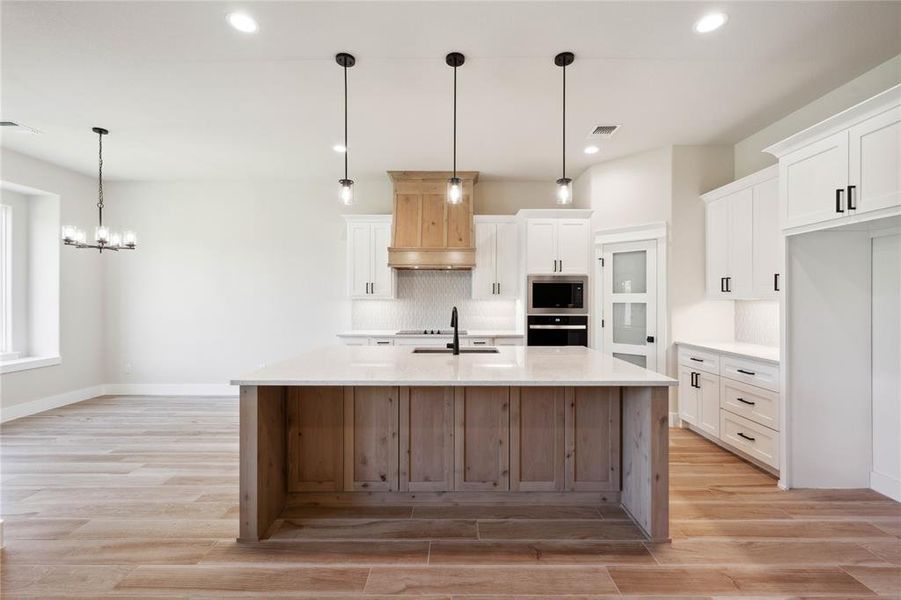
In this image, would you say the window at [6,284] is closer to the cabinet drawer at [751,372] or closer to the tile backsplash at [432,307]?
the tile backsplash at [432,307]

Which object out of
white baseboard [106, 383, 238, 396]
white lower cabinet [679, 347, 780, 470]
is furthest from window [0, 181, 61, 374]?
white lower cabinet [679, 347, 780, 470]

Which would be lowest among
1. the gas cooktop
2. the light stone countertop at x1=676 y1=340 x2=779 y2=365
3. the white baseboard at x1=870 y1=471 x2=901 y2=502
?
the white baseboard at x1=870 y1=471 x2=901 y2=502

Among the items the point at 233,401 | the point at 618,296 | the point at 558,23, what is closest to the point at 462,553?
the point at 558,23

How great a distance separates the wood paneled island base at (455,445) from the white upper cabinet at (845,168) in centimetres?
174

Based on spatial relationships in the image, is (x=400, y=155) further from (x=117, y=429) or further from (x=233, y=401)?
(x=117, y=429)

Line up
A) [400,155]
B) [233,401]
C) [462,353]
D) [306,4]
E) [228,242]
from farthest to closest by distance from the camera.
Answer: [228,242] → [233,401] → [400,155] → [462,353] → [306,4]

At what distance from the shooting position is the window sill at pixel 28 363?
4.69 m

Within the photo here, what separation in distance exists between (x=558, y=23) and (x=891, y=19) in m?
1.89

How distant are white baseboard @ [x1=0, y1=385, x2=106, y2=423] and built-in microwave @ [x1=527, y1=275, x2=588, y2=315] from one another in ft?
18.8

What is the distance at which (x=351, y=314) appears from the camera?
593 centimetres

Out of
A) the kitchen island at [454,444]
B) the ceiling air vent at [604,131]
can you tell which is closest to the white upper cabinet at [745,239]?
the ceiling air vent at [604,131]

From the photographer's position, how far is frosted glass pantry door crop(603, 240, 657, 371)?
4.68m

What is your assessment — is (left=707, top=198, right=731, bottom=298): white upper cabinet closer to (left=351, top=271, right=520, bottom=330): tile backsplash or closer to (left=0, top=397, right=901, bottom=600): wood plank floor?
(left=0, top=397, right=901, bottom=600): wood plank floor

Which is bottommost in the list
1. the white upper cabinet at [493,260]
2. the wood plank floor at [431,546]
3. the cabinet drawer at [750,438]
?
the wood plank floor at [431,546]
